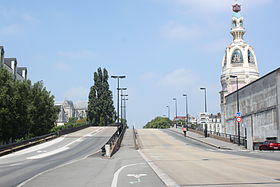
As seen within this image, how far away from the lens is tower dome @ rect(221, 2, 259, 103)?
4877 inches

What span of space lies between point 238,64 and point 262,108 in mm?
69062

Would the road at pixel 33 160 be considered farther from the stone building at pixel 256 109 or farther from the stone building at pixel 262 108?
A: the stone building at pixel 262 108

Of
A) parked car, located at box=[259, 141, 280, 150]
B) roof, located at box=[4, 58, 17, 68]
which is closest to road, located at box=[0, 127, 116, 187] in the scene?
parked car, located at box=[259, 141, 280, 150]

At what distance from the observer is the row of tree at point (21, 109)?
44.0 m

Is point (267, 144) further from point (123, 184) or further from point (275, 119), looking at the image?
point (123, 184)

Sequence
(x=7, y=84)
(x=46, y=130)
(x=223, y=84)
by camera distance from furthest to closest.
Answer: (x=223, y=84), (x=46, y=130), (x=7, y=84)

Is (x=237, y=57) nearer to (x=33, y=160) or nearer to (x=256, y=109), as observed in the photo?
(x=256, y=109)

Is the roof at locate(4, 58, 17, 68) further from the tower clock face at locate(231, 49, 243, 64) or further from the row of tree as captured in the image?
the tower clock face at locate(231, 49, 243, 64)

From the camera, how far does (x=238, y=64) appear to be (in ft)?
414

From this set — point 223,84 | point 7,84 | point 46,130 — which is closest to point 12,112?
point 7,84

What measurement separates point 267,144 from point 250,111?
27.6 metres

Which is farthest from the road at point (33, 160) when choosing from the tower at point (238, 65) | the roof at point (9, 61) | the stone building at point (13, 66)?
the tower at point (238, 65)

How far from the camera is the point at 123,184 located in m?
13.0

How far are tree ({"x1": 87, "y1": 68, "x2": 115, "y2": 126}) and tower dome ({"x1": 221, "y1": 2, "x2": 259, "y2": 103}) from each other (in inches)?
1521
